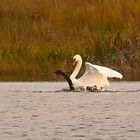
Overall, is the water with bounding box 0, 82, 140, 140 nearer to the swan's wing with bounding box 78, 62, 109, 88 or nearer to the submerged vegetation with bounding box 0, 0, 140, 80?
the swan's wing with bounding box 78, 62, 109, 88

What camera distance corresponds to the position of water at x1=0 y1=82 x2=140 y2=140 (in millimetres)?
15820

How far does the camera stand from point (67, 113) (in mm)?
18688

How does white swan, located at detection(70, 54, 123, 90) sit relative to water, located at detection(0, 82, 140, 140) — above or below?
above

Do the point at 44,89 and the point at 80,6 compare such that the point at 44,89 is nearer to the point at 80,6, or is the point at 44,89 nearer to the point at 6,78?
the point at 6,78

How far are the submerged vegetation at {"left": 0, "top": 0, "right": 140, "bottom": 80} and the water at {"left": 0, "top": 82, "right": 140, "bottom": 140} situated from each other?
4.68m

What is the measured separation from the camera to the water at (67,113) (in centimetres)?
1582

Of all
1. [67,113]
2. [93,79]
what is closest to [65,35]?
[93,79]

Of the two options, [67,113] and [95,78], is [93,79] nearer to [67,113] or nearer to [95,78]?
[95,78]

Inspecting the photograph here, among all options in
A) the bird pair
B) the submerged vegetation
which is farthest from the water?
the submerged vegetation

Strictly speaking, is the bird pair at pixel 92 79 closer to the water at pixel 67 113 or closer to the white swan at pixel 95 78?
the white swan at pixel 95 78

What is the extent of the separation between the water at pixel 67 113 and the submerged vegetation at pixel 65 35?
468cm

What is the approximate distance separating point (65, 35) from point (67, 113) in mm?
14779

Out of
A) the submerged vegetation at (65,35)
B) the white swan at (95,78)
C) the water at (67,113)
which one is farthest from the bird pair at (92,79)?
the submerged vegetation at (65,35)

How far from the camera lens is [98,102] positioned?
68.3ft
